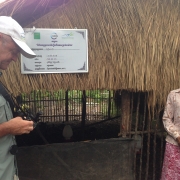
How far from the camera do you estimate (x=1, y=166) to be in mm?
Result: 1775

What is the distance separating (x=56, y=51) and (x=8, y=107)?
38.8 inches

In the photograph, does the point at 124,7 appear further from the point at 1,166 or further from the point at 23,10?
the point at 1,166

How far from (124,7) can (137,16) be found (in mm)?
184

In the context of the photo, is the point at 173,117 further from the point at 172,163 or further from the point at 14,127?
the point at 14,127

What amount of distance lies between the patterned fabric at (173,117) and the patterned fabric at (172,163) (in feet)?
0.26

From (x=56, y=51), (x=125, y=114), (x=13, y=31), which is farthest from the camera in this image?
(x=125, y=114)

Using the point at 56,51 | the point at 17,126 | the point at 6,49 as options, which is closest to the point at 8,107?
the point at 17,126

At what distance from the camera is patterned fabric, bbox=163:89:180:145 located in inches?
102

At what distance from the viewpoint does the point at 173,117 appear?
2.68 metres

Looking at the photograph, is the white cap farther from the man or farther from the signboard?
the signboard

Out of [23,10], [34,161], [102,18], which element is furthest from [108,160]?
[23,10]

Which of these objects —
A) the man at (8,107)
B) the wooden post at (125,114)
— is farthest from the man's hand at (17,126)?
the wooden post at (125,114)

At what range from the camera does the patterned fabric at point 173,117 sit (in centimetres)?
260

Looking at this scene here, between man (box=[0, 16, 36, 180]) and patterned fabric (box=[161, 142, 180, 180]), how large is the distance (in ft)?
5.41
